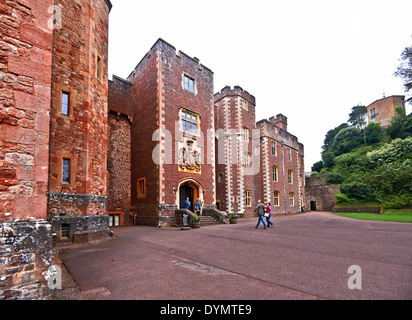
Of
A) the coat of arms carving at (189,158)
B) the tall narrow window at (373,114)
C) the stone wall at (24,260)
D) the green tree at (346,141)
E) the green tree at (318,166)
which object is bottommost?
the stone wall at (24,260)

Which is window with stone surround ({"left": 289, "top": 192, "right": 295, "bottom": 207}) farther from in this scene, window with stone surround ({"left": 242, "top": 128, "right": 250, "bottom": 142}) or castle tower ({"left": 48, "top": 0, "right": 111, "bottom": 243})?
castle tower ({"left": 48, "top": 0, "right": 111, "bottom": 243})

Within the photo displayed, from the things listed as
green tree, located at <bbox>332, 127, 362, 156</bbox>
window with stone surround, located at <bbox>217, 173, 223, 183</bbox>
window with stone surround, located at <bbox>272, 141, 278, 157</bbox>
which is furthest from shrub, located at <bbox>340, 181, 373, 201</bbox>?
green tree, located at <bbox>332, 127, 362, 156</bbox>

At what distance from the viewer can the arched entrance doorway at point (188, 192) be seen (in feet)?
58.3

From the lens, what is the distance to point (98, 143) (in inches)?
423

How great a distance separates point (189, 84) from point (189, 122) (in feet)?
11.7

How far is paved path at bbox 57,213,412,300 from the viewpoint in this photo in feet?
12.6

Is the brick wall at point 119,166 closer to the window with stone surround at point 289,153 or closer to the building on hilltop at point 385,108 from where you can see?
the window with stone surround at point 289,153

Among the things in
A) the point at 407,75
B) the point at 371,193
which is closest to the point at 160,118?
the point at 371,193

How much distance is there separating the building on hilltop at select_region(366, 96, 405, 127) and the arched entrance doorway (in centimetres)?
4982

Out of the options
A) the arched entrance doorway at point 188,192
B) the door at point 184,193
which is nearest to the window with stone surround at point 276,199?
the arched entrance doorway at point 188,192

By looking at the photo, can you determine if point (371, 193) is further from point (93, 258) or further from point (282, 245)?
point (93, 258)

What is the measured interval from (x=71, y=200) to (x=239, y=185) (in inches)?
664

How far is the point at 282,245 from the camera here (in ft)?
25.8

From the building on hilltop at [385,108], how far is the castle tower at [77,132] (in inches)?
2265
